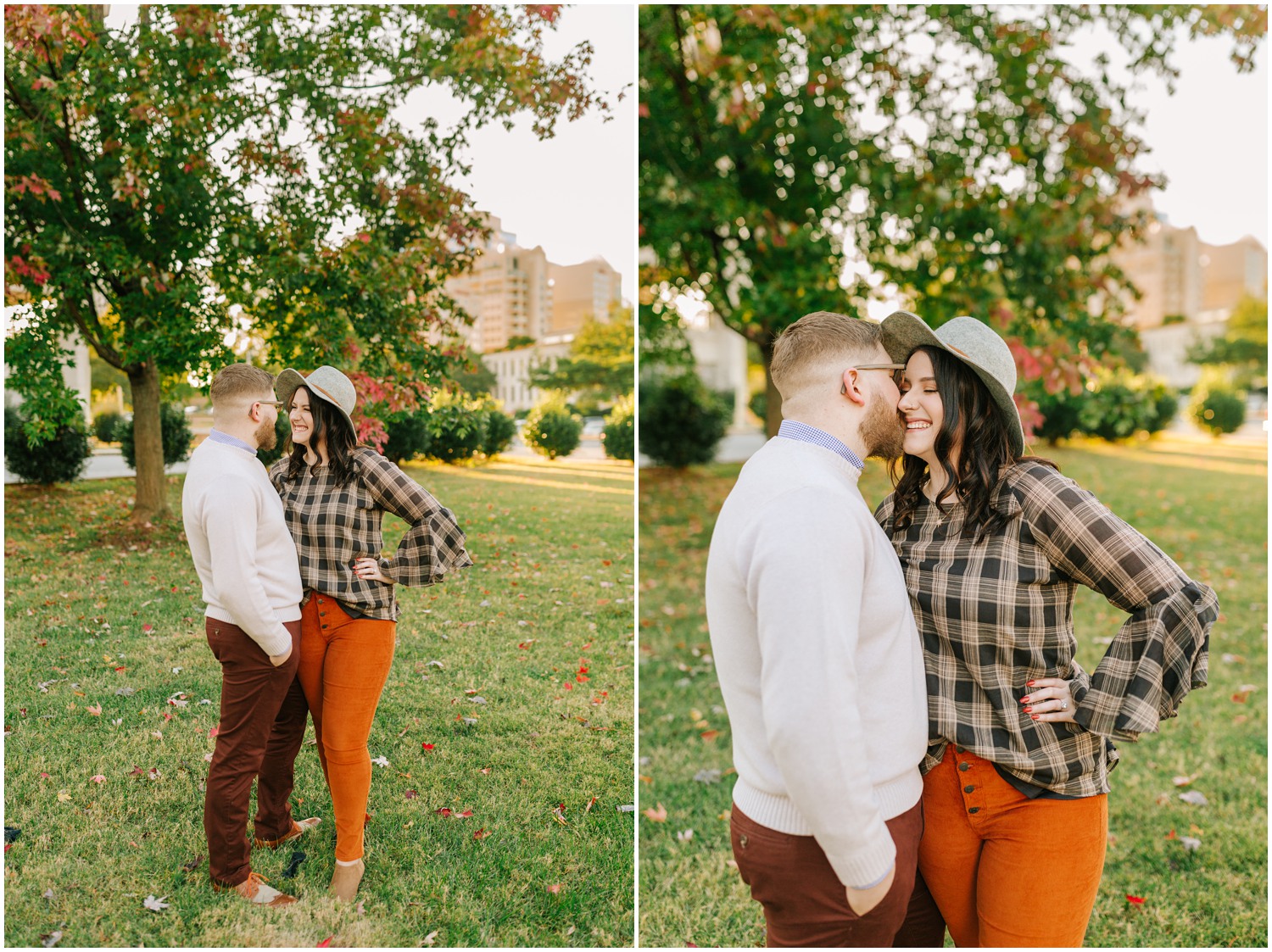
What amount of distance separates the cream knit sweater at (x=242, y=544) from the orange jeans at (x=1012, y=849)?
1989 millimetres

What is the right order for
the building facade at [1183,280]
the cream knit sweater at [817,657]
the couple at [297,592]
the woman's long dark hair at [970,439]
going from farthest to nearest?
the building facade at [1183,280] → the couple at [297,592] → the woman's long dark hair at [970,439] → the cream knit sweater at [817,657]

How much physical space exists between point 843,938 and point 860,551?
818mm

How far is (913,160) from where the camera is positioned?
18.9ft

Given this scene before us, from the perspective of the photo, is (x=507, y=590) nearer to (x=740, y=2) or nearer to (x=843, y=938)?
(x=843, y=938)

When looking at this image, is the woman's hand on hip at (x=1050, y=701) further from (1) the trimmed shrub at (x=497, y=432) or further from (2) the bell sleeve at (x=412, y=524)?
(1) the trimmed shrub at (x=497, y=432)

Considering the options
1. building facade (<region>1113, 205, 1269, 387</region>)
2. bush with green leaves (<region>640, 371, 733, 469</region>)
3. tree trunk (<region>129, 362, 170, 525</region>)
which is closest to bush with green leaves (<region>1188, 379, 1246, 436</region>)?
building facade (<region>1113, 205, 1269, 387</region>)

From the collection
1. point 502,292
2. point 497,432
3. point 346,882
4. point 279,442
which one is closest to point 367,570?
point 279,442

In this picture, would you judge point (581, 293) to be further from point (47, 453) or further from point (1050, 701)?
point (1050, 701)

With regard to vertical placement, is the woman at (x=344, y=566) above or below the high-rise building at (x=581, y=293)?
below

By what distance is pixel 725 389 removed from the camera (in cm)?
1694

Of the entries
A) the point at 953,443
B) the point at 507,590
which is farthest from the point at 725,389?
the point at 953,443

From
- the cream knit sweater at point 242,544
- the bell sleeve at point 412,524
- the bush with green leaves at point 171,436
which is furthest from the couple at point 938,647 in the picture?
the bush with green leaves at point 171,436

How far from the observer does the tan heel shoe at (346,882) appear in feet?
9.46

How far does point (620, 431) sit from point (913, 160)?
3.43 metres
